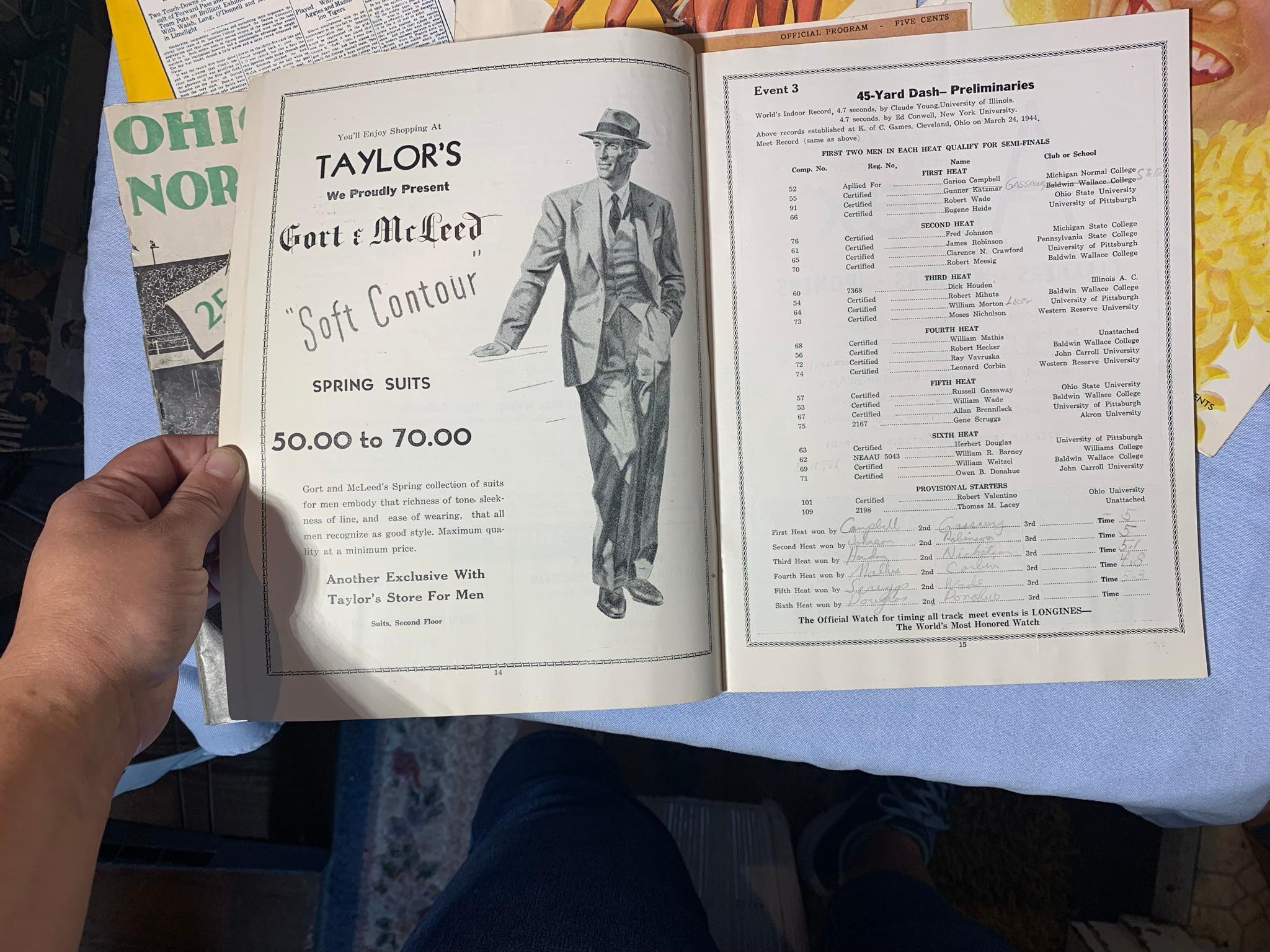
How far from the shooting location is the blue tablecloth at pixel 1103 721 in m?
0.41

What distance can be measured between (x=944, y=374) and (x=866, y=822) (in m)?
0.49

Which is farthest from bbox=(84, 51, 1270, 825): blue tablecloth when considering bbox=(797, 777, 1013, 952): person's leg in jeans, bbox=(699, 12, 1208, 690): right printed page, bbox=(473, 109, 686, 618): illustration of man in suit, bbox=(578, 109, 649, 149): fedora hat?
bbox=(578, 109, 649, 149): fedora hat

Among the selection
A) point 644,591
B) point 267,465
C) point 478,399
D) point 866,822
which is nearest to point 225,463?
point 267,465

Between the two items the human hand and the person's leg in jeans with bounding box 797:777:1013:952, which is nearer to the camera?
the human hand

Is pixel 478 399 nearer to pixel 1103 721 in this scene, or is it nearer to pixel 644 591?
pixel 644 591

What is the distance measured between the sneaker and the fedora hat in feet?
2.07

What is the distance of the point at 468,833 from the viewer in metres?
0.70

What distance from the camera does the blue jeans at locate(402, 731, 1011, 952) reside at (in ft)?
1.42

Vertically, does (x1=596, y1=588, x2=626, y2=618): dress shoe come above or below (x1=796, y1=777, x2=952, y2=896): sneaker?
above

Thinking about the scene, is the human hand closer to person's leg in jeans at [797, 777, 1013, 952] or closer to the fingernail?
the fingernail

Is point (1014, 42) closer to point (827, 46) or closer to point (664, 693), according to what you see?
point (827, 46)

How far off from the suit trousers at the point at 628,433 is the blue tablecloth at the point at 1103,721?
0.38ft

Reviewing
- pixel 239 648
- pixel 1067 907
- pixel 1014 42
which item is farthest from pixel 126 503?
pixel 1067 907

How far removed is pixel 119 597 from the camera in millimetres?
344
